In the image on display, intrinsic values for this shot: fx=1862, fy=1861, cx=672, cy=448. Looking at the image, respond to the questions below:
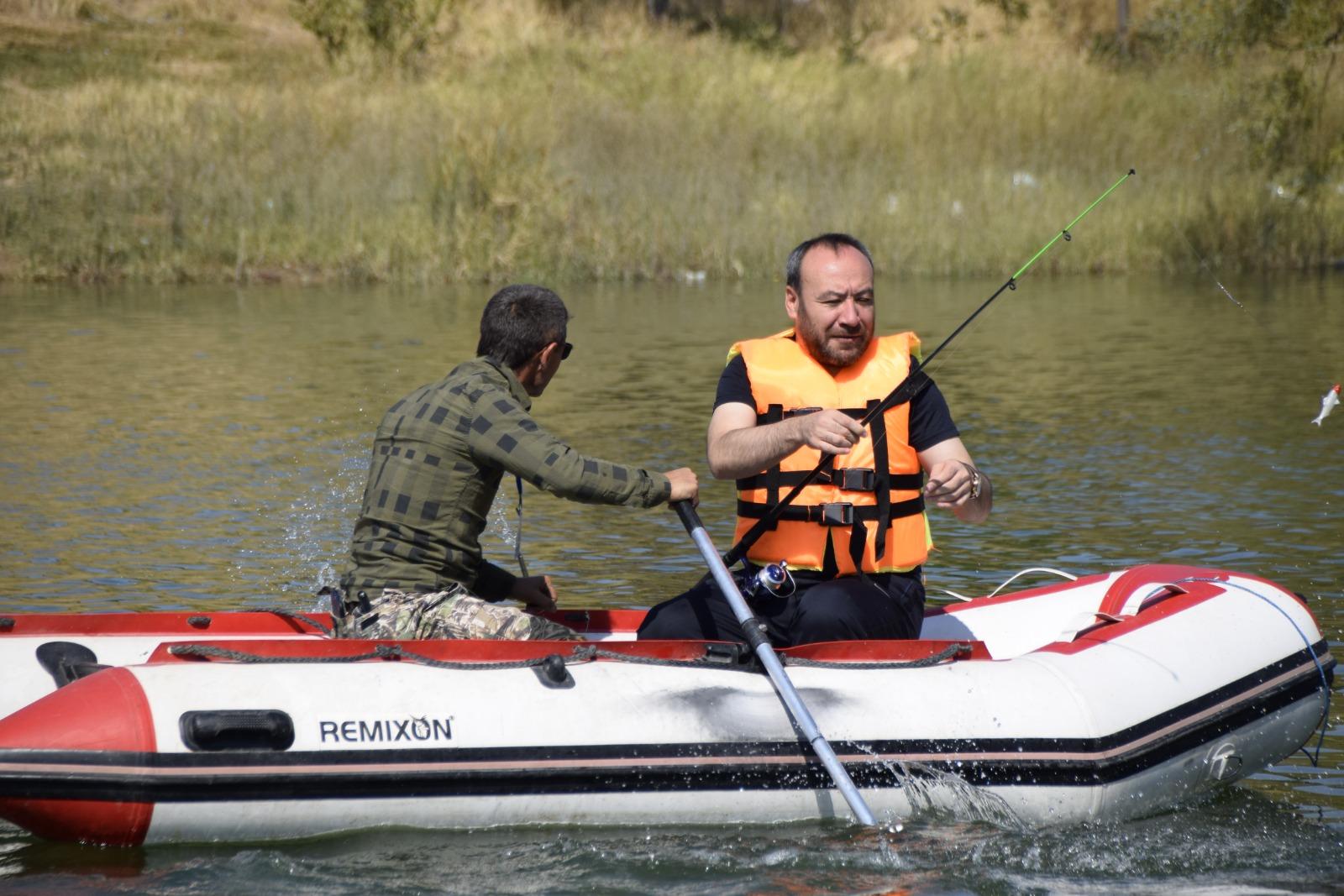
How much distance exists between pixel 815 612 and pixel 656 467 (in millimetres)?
5175

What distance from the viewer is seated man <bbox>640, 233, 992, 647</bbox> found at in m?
5.19

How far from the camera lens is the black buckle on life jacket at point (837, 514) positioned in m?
5.19

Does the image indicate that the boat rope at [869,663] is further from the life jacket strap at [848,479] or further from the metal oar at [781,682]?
the life jacket strap at [848,479]

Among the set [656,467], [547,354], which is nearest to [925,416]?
[547,354]

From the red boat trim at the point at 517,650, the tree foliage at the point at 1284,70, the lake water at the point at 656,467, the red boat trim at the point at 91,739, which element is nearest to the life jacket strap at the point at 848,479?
the red boat trim at the point at 517,650

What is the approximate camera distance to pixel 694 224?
20.3 meters

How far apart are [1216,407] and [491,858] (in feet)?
28.2

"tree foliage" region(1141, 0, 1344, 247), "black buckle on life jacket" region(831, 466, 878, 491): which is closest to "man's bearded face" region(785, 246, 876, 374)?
"black buckle on life jacket" region(831, 466, 878, 491)

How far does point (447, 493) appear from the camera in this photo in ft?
16.5

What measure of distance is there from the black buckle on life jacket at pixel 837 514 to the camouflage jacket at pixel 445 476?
49 cm

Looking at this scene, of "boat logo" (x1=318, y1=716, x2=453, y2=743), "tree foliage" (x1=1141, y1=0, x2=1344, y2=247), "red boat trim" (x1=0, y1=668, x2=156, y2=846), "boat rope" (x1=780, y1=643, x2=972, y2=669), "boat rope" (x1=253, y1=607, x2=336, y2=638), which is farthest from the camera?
"tree foliage" (x1=1141, y1=0, x2=1344, y2=247)

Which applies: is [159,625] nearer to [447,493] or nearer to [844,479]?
[447,493]

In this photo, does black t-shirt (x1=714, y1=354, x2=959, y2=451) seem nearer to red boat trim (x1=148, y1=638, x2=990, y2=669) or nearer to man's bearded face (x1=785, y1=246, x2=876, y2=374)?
man's bearded face (x1=785, y1=246, x2=876, y2=374)

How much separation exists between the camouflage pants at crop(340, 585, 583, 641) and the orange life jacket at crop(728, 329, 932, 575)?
0.78 metres
